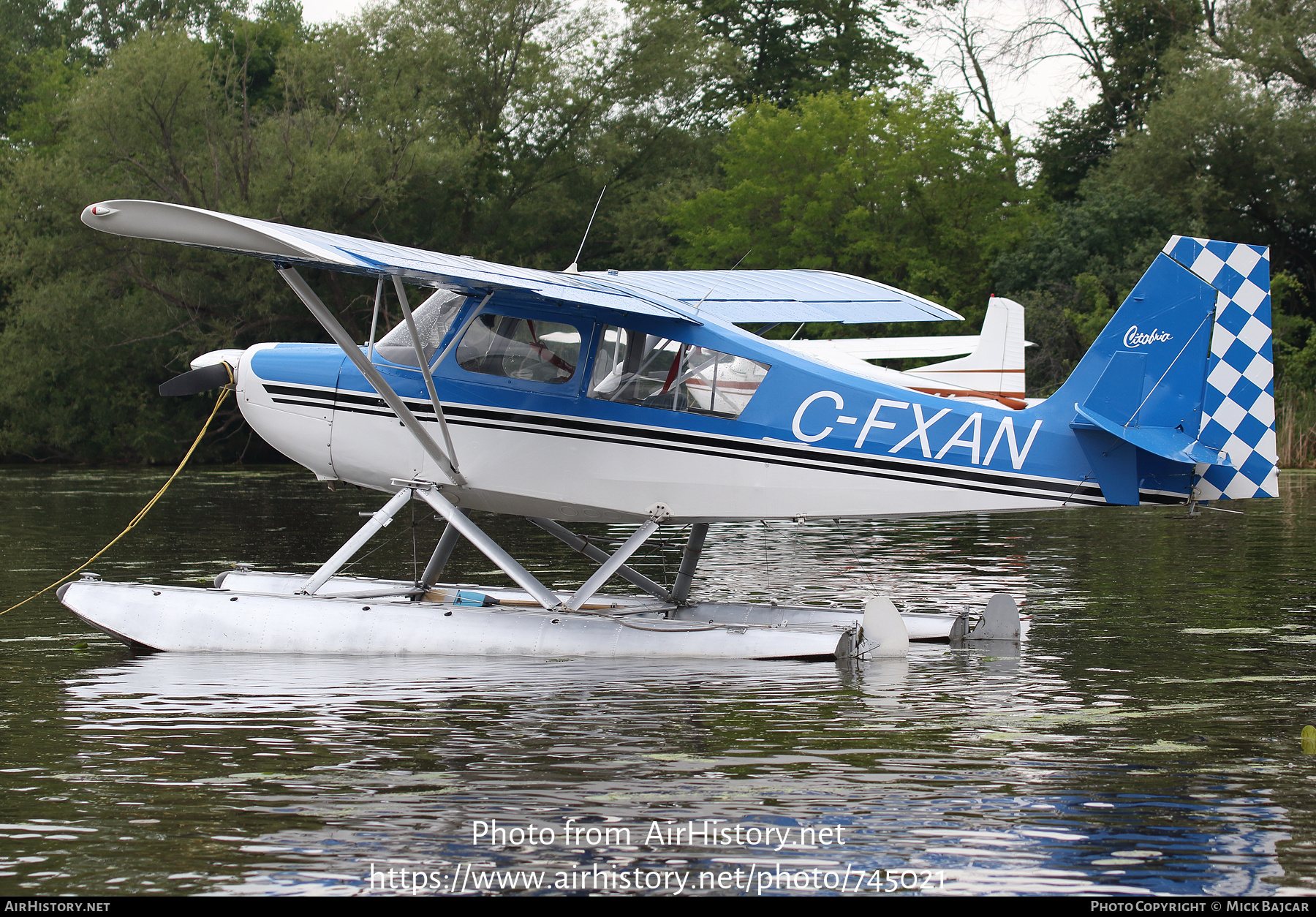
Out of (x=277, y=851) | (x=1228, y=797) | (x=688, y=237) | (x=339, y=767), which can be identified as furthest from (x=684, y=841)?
(x=688, y=237)

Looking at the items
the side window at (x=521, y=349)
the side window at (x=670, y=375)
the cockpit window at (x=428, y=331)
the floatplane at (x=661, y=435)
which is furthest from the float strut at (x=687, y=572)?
the cockpit window at (x=428, y=331)

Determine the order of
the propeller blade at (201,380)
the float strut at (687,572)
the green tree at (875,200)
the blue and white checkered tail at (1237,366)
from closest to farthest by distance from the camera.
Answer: the blue and white checkered tail at (1237,366), the propeller blade at (201,380), the float strut at (687,572), the green tree at (875,200)

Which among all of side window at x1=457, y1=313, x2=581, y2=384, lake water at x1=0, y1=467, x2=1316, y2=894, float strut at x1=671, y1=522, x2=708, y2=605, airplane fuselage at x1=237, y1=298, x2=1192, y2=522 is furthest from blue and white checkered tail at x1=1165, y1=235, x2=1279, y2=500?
side window at x1=457, y1=313, x2=581, y2=384

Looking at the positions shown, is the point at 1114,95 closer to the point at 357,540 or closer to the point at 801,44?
the point at 801,44

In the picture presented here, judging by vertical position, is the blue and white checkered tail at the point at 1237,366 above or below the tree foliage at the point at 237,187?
below

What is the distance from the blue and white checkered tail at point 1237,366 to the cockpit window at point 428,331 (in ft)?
15.0

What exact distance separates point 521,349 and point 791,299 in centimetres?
235

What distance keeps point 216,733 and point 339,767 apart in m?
0.97

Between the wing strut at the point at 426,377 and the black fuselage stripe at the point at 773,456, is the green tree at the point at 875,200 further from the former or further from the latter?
the wing strut at the point at 426,377

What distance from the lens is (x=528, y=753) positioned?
5539mm

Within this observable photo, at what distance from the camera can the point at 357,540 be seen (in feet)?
27.7

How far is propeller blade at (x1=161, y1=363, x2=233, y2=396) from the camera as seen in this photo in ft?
29.4

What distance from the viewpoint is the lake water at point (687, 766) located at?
4.12m

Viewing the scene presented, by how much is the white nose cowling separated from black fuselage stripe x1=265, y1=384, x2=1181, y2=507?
0.82 meters
